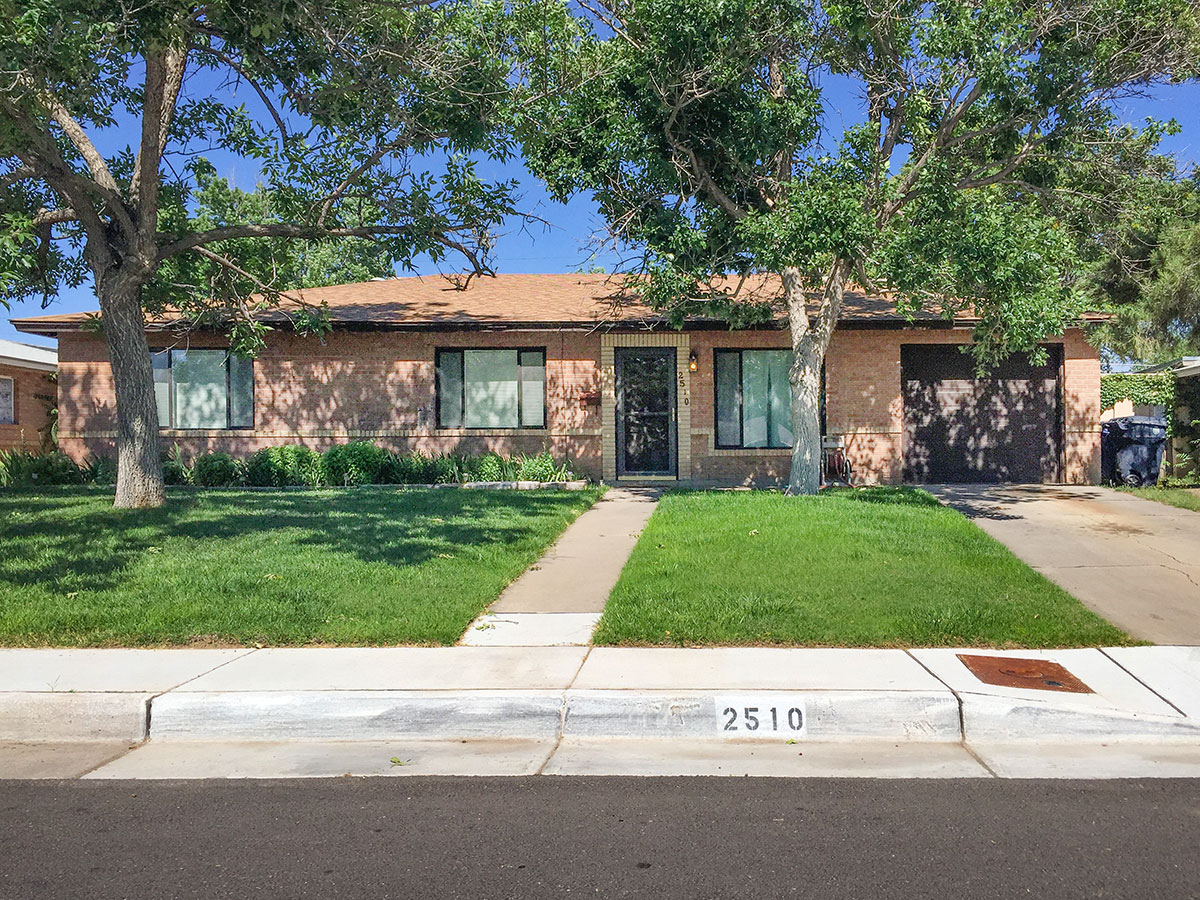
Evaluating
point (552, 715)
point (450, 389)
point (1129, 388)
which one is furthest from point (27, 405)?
point (1129, 388)

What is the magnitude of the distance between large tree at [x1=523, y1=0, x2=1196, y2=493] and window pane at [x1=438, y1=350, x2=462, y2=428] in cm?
524

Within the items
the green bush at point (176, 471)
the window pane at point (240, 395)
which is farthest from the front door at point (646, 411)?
the green bush at point (176, 471)

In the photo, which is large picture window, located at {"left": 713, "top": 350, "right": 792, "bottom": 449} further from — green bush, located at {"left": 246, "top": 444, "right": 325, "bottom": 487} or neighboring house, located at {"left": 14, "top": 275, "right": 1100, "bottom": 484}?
green bush, located at {"left": 246, "top": 444, "right": 325, "bottom": 487}

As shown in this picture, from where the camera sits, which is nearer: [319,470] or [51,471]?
[319,470]

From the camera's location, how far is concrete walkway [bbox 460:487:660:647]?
23.9 feet

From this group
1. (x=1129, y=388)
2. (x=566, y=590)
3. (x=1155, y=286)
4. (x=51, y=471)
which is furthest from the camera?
(x=1129, y=388)

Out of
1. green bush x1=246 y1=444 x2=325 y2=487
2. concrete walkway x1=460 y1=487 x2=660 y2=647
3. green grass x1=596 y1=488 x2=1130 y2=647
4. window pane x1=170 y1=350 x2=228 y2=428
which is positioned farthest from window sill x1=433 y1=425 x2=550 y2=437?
green grass x1=596 y1=488 x2=1130 y2=647

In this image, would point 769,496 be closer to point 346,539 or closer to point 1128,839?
point 346,539

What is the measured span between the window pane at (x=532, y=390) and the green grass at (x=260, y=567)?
14.6 feet

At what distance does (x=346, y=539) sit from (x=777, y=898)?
25.9ft

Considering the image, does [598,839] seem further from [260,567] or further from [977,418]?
[977,418]

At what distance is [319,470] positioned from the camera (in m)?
17.4

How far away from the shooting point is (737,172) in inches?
561

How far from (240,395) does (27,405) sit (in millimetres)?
9966
